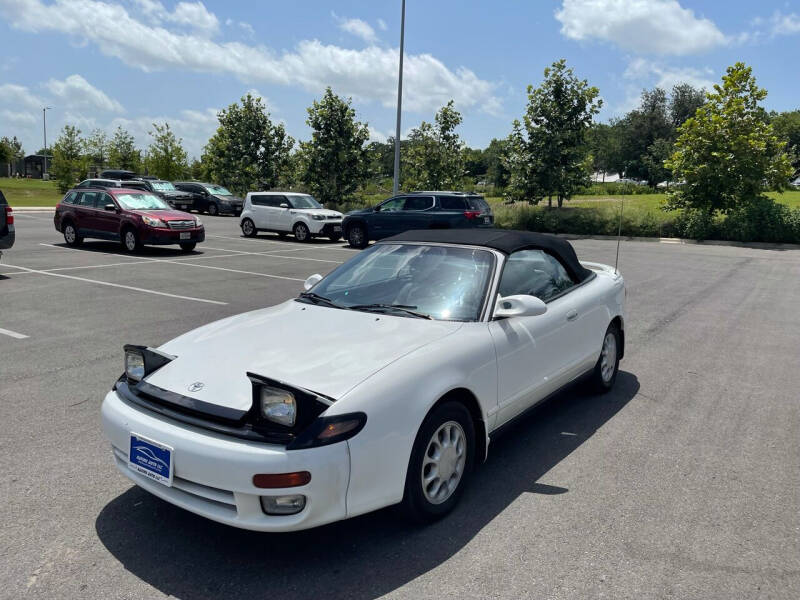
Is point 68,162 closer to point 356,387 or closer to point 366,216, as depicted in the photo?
point 366,216

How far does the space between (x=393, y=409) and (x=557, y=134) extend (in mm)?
27342

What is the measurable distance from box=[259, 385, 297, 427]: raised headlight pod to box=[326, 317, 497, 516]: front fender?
0.19 meters

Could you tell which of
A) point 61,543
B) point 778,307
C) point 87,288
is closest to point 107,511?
point 61,543

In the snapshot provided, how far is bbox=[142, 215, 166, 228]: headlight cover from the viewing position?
1602 cm

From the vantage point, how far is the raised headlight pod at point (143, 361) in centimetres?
344

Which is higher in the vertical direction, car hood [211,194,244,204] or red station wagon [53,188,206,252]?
car hood [211,194,244,204]

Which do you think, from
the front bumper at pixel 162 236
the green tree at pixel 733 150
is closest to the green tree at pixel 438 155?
the green tree at pixel 733 150

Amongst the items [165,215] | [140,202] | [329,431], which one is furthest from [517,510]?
[140,202]

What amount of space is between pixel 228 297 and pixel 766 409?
7.69m

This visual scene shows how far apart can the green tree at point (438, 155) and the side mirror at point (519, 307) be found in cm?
3074

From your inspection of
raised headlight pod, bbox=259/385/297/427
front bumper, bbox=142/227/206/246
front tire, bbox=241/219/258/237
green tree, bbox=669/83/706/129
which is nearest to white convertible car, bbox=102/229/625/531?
raised headlight pod, bbox=259/385/297/427

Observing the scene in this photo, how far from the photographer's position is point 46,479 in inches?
148

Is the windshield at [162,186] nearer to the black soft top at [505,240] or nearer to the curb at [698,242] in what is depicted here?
the curb at [698,242]

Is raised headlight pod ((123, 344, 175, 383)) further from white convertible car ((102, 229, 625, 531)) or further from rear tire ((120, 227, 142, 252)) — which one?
rear tire ((120, 227, 142, 252))
